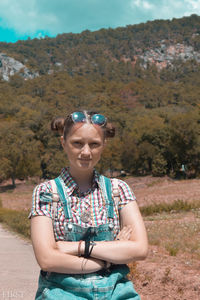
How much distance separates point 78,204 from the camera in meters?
2.15

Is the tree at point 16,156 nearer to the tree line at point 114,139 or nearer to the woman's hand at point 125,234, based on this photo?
the tree line at point 114,139

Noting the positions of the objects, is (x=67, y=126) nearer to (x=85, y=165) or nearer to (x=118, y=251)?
(x=85, y=165)

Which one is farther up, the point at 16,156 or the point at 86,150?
the point at 86,150

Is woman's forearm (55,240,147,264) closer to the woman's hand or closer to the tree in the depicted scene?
the woman's hand

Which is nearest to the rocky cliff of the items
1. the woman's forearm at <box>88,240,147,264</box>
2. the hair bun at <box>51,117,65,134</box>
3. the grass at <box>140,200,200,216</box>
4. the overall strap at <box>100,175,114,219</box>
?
the grass at <box>140,200,200,216</box>

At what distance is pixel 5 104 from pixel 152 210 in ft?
247

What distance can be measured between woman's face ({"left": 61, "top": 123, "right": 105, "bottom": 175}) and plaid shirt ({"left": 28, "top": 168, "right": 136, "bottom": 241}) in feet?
0.32

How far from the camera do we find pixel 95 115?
2.27 m

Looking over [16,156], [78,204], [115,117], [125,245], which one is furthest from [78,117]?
[115,117]

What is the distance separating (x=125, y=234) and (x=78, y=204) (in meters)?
0.33

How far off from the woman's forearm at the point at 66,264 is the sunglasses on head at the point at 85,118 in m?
0.80

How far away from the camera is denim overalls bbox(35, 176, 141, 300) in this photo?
1998mm

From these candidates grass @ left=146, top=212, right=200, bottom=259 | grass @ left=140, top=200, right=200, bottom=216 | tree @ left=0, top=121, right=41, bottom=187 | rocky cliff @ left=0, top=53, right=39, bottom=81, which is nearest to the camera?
grass @ left=146, top=212, right=200, bottom=259

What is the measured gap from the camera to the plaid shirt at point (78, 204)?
2.10 m
